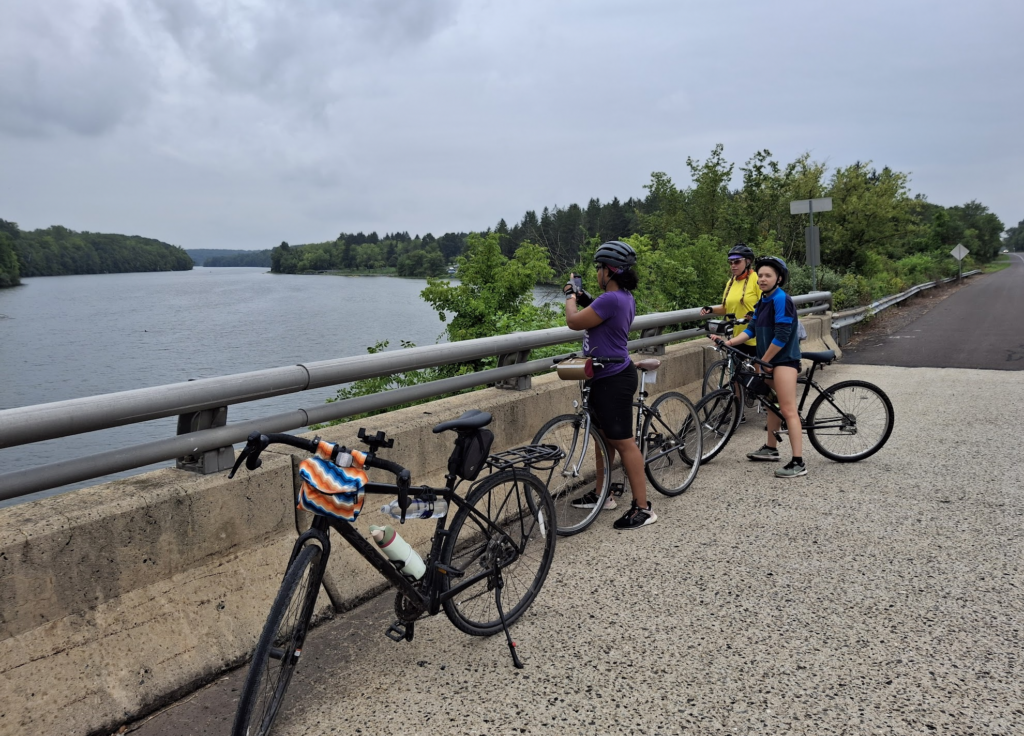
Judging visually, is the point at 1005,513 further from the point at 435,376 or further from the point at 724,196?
the point at 724,196

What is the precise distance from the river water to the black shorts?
12.5ft

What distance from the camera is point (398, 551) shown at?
3.30 meters

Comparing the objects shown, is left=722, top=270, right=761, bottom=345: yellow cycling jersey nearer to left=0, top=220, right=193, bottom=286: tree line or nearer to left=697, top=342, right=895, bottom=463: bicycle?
left=697, top=342, right=895, bottom=463: bicycle

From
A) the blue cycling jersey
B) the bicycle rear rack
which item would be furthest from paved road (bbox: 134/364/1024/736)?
the blue cycling jersey

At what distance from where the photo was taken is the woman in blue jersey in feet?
21.6

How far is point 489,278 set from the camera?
1852 cm

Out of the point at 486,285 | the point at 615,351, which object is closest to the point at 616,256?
the point at 615,351

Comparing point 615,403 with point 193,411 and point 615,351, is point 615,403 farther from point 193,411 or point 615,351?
point 193,411

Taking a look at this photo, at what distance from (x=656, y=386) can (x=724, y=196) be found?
119 feet

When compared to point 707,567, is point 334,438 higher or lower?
higher

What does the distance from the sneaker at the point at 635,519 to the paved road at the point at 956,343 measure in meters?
10.0

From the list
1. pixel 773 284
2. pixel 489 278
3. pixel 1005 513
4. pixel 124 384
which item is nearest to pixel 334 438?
pixel 773 284

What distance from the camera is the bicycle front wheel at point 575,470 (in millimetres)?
5188

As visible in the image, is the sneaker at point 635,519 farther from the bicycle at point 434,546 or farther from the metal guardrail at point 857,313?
the metal guardrail at point 857,313
